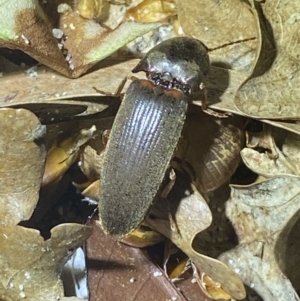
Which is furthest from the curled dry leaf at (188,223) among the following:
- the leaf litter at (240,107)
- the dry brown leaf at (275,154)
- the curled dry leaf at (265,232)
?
the dry brown leaf at (275,154)

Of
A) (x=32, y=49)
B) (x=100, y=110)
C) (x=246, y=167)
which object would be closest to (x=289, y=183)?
(x=246, y=167)

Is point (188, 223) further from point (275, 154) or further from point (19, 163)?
point (19, 163)

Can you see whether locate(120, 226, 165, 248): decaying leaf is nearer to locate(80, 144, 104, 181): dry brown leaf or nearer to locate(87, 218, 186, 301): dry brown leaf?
locate(87, 218, 186, 301): dry brown leaf

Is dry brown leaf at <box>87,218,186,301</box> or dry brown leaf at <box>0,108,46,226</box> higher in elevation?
dry brown leaf at <box>0,108,46,226</box>

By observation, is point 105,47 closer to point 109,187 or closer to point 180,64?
point 180,64

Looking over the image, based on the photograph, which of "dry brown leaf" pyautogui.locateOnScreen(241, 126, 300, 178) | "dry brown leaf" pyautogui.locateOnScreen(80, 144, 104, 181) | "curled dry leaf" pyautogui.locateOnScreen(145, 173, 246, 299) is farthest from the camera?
"dry brown leaf" pyautogui.locateOnScreen(80, 144, 104, 181)

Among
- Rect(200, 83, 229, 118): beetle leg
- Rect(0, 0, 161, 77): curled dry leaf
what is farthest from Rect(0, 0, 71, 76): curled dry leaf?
Rect(200, 83, 229, 118): beetle leg
